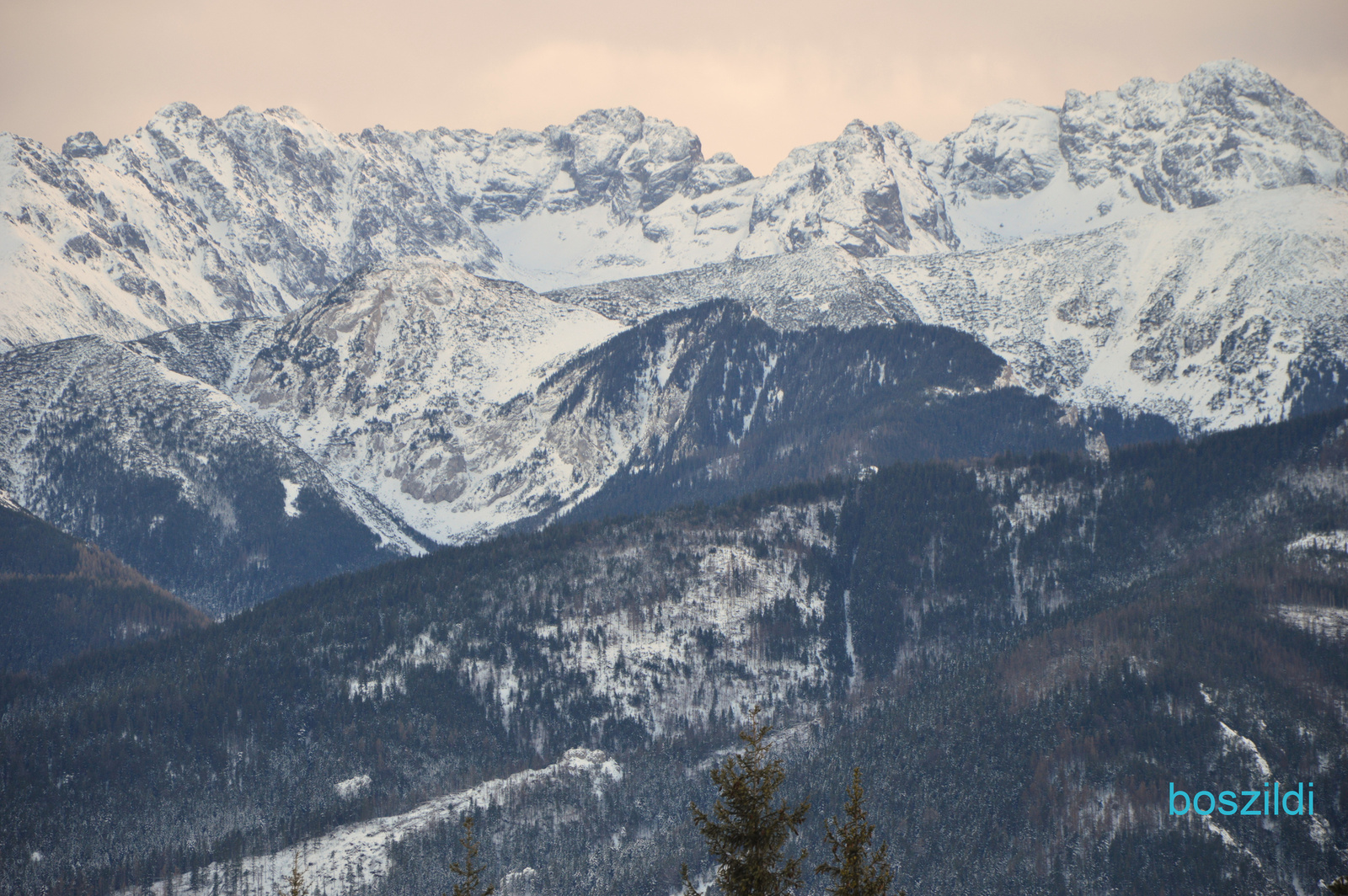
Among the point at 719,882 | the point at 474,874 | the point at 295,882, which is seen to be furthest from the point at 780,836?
the point at 295,882

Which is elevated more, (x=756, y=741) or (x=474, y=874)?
(x=756, y=741)

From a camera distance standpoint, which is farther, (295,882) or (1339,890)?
(295,882)

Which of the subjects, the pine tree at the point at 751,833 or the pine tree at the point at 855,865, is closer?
the pine tree at the point at 855,865

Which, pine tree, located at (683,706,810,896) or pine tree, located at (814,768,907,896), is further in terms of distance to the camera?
pine tree, located at (683,706,810,896)

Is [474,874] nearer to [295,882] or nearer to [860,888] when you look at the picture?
[295,882]

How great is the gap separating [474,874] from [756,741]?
14521 millimetres

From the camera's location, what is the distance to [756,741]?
75.0 m

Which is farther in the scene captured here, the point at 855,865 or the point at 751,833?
the point at 751,833

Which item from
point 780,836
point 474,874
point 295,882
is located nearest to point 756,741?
point 780,836

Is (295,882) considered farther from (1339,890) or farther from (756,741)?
(1339,890)

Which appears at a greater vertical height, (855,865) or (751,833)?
(751,833)

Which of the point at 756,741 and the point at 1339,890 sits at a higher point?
the point at 756,741

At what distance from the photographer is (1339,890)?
6303 centimetres

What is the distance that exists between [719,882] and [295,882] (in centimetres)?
1912
